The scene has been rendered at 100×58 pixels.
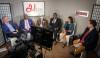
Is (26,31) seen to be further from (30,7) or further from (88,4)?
(88,4)

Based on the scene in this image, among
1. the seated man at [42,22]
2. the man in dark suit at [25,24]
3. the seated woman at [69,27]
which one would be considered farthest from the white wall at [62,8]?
the man in dark suit at [25,24]

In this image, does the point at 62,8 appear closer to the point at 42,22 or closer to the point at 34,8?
the point at 42,22

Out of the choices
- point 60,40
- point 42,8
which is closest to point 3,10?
point 42,8

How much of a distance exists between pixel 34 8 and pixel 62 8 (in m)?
1.22

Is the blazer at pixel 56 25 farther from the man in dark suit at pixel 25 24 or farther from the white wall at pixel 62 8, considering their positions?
the man in dark suit at pixel 25 24

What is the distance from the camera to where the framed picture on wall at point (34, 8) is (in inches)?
217

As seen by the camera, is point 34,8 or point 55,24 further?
point 34,8

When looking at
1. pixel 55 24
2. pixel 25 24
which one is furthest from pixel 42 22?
pixel 25 24

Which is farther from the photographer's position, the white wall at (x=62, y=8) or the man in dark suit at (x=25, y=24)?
the white wall at (x=62, y=8)

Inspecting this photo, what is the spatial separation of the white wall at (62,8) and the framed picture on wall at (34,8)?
179 millimetres

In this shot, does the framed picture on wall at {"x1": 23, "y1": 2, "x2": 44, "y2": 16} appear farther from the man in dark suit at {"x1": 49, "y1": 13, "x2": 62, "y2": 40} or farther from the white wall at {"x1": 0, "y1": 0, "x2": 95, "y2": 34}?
the man in dark suit at {"x1": 49, "y1": 13, "x2": 62, "y2": 40}

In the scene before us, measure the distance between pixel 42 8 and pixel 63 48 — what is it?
77.2 inches

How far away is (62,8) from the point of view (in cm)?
555

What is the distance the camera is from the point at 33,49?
2.83 meters
